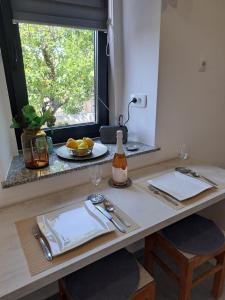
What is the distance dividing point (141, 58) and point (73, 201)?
0.93 metres

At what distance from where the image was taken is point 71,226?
0.79 metres

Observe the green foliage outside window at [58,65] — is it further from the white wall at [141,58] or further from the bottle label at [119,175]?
the bottle label at [119,175]

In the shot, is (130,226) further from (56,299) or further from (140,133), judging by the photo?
(56,299)

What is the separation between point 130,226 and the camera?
0.81 metres

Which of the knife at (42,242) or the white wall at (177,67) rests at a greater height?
the white wall at (177,67)

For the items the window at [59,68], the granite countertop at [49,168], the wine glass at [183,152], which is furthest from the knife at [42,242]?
the wine glass at [183,152]

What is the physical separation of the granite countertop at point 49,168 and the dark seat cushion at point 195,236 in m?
0.47

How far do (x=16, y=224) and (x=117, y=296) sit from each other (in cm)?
49

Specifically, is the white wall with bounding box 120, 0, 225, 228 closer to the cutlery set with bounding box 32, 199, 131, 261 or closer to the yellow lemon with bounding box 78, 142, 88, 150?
the yellow lemon with bounding box 78, 142, 88, 150

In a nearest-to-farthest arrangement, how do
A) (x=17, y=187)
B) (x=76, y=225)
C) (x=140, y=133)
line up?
1. (x=76, y=225)
2. (x=17, y=187)
3. (x=140, y=133)

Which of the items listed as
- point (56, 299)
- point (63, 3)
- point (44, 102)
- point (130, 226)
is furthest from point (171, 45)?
point (56, 299)

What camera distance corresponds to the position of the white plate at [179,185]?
1.00 meters

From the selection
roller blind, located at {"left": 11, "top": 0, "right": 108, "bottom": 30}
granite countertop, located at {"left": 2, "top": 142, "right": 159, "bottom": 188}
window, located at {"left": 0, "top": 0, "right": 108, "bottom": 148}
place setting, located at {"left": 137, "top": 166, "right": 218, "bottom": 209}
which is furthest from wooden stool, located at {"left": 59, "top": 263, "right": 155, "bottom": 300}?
roller blind, located at {"left": 11, "top": 0, "right": 108, "bottom": 30}

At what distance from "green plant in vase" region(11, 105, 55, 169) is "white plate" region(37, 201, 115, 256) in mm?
322
